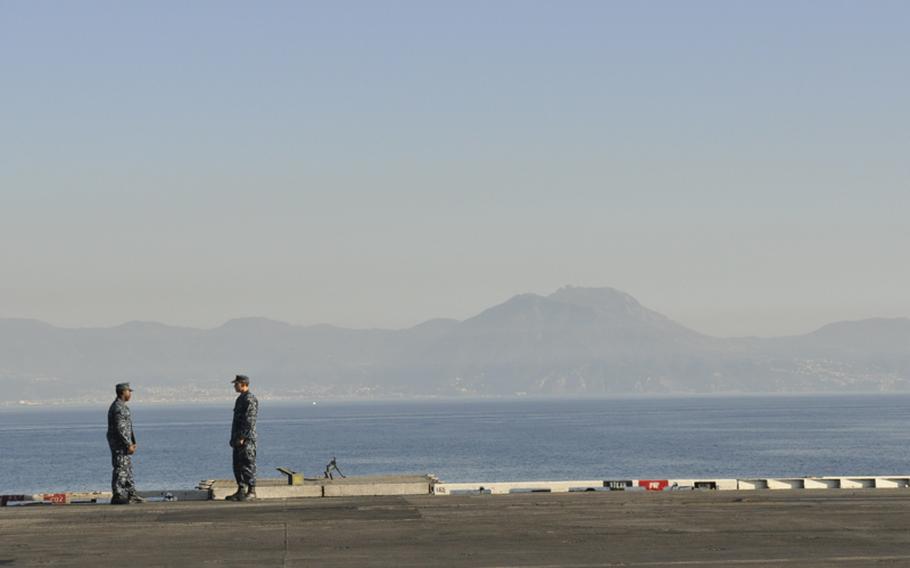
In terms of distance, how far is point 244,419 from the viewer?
28.3m

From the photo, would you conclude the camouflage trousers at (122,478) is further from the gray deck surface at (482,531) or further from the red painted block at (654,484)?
the red painted block at (654,484)

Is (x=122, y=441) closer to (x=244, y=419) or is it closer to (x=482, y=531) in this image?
(x=244, y=419)

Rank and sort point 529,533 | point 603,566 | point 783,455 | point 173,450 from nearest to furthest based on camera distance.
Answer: point 603,566 → point 529,533 → point 783,455 → point 173,450

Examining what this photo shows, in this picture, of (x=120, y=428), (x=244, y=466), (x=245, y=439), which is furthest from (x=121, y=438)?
(x=244, y=466)

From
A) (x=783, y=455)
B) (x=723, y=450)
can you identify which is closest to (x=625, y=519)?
(x=783, y=455)

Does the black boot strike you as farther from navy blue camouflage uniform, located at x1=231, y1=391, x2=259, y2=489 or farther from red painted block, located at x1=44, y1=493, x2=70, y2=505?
red painted block, located at x1=44, y1=493, x2=70, y2=505

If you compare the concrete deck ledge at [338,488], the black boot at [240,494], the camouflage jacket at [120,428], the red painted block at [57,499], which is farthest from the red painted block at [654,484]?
the red painted block at [57,499]

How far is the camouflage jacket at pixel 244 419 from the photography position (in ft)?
92.2

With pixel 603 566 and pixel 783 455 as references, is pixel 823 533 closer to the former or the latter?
pixel 603 566

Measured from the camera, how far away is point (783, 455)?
151000 mm

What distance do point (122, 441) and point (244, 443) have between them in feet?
8.06

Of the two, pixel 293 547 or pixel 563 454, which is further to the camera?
pixel 563 454

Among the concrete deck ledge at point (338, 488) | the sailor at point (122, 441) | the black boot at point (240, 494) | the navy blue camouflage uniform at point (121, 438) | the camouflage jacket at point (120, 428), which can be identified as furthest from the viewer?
the camouflage jacket at point (120, 428)

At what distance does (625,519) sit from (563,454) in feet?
456
